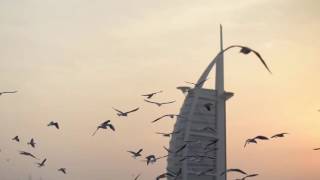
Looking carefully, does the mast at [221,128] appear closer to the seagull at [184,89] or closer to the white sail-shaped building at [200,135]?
the white sail-shaped building at [200,135]

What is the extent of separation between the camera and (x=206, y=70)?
506 ft

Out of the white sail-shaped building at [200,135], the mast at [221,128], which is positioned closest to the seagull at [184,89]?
the white sail-shaped building at [200,135]

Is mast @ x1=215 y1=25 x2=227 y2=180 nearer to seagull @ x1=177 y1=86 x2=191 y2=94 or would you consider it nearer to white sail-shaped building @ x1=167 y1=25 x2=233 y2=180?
white sail-shaped building @ x1=167 y1=25 x2=233 y2=180

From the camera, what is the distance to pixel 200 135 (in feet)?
502

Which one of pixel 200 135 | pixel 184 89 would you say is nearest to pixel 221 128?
pixel 200 135

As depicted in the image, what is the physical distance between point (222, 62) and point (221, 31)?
24.6 meters

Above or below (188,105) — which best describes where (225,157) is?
below

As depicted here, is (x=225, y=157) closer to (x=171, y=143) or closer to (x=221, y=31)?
(x=171, y=143)

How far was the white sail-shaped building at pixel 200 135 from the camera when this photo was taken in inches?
5945

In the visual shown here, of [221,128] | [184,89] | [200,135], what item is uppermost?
[184,89]

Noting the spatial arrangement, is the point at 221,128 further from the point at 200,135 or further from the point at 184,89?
the point at 184,89

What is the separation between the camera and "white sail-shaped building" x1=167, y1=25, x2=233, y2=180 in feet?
495

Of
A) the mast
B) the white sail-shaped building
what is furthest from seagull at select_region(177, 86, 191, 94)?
the mast

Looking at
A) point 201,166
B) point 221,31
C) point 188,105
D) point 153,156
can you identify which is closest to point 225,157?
point 201,166
